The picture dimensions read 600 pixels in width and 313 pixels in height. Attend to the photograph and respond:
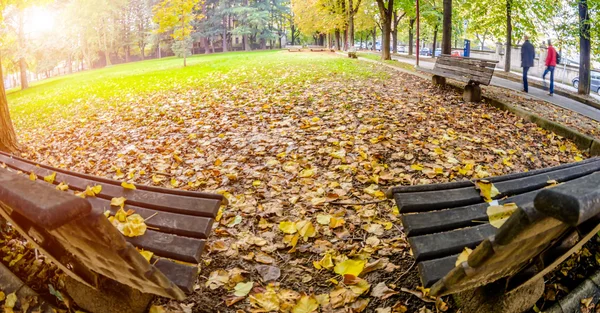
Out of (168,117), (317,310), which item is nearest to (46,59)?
(168,117)

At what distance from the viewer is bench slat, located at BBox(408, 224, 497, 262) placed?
5.95 ft

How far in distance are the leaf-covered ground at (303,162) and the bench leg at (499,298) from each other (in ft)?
0.65

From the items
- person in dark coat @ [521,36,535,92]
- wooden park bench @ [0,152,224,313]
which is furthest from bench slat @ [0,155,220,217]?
person in dark coat @ [521,36,535,92]

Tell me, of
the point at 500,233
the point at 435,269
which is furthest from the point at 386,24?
the point at 500,233

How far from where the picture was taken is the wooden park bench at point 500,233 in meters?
1.01

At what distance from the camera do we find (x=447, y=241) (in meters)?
1.87

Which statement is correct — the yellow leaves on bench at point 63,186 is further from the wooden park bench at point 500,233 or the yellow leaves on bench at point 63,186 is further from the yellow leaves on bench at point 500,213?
the yellow leaves on bench at point 500,213

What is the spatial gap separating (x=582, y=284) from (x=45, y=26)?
35.0 meters

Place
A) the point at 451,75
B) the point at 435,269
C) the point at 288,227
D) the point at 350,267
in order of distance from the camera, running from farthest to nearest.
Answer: the point at 451,75 → the point at 288,227 → the point at 350,267 → the point at 435,269

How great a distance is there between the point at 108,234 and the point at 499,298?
1842mm

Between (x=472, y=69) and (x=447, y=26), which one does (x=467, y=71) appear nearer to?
(x=472, y=69)

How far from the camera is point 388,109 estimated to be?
20.1 feet

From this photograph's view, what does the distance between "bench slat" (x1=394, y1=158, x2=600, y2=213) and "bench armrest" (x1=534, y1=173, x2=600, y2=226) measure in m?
1.12

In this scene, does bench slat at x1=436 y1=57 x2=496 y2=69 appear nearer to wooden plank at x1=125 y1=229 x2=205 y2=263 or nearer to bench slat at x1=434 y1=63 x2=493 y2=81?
bench slat at x1=434 y1=63 x2=493 y2=81
